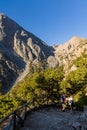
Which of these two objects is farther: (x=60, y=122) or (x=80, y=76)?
(x=80, y=76)

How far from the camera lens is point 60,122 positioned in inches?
803

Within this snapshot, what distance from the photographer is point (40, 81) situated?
2077 inches

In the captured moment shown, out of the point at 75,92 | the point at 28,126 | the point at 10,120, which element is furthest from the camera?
the point at 75,92

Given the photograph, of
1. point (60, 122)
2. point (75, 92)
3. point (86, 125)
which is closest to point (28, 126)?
point (60, 122)

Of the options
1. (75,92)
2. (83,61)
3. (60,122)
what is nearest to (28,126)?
(60,122)

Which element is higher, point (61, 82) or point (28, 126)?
point (61, 82)

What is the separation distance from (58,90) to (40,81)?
4.15 metres

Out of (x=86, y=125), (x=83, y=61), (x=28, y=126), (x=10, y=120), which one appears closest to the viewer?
(x=10, y=120)

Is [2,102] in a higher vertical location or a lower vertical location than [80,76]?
lower

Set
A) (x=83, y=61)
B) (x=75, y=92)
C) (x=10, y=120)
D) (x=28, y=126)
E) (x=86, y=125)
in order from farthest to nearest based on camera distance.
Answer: (x=83, y=61) < (x=75, y=92) < (x=86, y=125) < (x=28, y=126) < (x=10, y=120)

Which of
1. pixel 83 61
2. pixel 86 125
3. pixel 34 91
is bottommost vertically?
pixel 86 125

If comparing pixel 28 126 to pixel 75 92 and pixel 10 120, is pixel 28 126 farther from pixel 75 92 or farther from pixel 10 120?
pixel 75 92

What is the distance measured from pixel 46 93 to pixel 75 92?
5.88 meters

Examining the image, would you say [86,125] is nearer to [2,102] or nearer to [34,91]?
[34,91]
